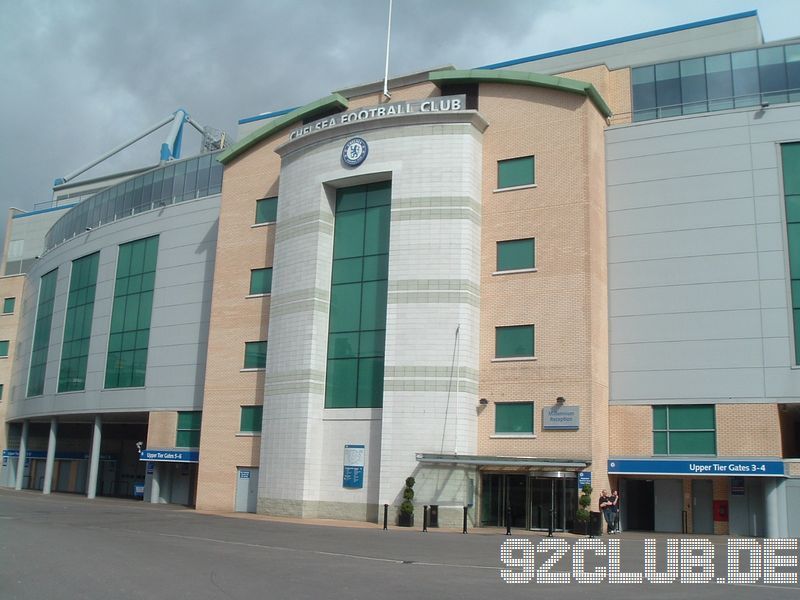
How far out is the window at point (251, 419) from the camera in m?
38.6

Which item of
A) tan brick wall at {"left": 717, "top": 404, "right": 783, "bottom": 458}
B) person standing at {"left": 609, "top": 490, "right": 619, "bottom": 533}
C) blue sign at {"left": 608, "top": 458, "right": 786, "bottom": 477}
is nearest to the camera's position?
blue sign at {"left": 608, "top": 458, "right": 786, "bottom": 477}

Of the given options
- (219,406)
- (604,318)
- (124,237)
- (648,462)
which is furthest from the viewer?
(124,237)

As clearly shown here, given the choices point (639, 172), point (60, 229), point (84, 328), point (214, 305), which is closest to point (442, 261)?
point (639, 172)

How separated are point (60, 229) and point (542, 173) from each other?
1609 inches

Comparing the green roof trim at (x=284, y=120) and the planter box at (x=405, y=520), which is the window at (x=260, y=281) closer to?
the green roof trim at (x=284, y=120)

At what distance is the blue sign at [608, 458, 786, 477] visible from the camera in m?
30.1

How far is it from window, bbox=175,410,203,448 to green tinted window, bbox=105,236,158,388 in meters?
4.05

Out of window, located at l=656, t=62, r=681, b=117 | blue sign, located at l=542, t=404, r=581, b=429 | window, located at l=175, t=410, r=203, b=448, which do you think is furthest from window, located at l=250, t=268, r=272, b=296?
window, located at l=656, t=62, r=681, b=117

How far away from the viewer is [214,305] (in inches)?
1633

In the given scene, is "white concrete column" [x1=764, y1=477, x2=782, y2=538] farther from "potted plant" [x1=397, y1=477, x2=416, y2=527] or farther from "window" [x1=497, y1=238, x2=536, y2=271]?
"potted plant" [x1=397, y1=477, x2=416, y2=527]

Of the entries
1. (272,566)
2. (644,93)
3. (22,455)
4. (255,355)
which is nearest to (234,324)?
(255,355)

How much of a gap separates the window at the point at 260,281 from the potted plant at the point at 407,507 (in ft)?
42.4

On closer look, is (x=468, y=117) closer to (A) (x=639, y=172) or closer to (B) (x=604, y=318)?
(A) (x=639, y=172)

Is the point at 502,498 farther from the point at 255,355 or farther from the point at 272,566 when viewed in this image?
the point at 272,566
